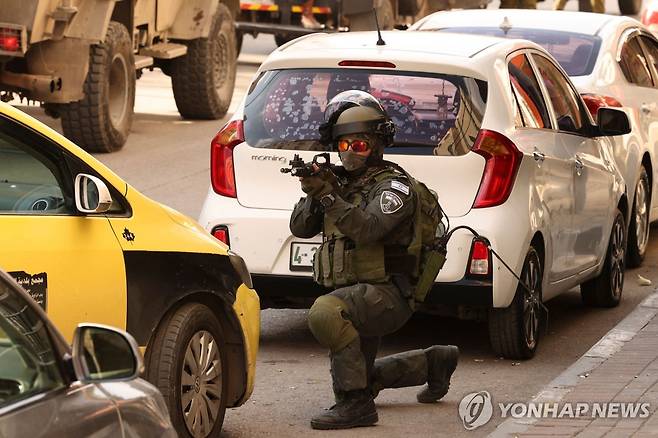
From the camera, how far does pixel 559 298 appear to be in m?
10.7

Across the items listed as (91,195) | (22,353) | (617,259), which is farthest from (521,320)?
(22,353)

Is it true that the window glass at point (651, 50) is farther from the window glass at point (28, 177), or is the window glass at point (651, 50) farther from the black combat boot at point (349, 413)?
the window glass at point (28, 177)

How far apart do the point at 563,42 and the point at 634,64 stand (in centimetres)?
63

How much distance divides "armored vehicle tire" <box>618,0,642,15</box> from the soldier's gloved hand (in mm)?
29133

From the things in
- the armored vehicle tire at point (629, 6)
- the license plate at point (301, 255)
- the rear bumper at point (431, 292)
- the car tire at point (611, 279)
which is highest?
the license plate at point (301, 255)

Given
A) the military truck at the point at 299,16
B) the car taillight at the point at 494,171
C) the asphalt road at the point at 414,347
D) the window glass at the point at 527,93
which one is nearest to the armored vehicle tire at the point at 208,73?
the military truck at the point at 299,16

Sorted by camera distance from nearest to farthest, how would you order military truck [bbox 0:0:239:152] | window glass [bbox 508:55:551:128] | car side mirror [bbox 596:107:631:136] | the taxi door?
the taxi door
window glass [bbox 508:55:551:128]
car side mirror [bbox 596:107:631:136]
military truck [bbox 0:0:239:152]

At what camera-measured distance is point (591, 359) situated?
317 inches

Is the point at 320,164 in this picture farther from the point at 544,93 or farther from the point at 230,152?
the point at 544,93

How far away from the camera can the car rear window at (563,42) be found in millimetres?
11883

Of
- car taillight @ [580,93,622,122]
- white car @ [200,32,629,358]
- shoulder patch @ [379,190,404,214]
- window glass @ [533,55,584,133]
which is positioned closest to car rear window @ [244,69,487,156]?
white car @ [200,32,629,358]

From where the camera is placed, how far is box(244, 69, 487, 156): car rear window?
27.3ft

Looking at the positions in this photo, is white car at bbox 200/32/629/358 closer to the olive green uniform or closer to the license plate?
the license plate

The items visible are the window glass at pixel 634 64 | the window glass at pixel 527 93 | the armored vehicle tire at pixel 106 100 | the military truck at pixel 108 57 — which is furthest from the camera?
the armored vehicle tire at pixel 106 100
